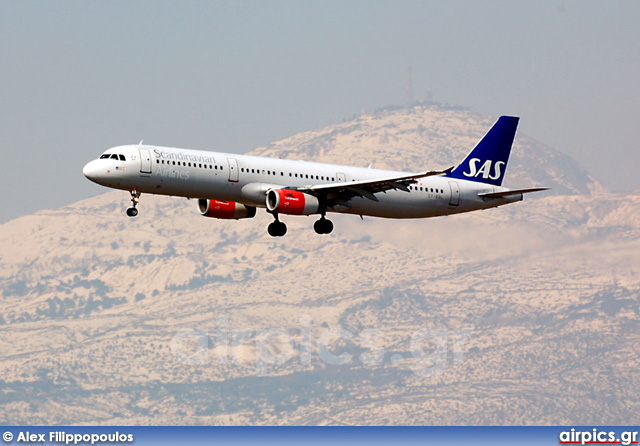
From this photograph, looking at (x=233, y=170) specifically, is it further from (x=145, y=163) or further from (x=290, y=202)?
(x=145, y=163)

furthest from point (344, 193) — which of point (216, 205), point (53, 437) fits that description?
point (53, 437)

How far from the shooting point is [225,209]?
86.8m

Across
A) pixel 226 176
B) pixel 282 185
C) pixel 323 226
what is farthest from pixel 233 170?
pixel 323 226

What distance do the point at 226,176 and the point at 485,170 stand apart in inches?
983

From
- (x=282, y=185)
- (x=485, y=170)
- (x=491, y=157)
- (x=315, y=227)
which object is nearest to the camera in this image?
(x=282, y=185)

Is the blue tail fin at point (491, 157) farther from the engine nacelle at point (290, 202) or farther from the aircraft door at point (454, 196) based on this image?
the engine nacelle at point (290, 202)

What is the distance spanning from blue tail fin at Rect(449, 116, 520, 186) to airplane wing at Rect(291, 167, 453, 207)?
10534 millimetres

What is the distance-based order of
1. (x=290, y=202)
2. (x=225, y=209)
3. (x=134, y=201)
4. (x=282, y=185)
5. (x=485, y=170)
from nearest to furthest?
1. (x=134, y=201)
2. (x=290, y=202)
3. (x=282, y=185)
4. (x=225, y=209)
5. (x=485, y=170)

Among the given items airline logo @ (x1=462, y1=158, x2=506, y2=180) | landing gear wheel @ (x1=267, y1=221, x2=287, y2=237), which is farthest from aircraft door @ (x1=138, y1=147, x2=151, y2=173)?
airline logo @ (x1=462, y1=158, x2=506, y2=180)

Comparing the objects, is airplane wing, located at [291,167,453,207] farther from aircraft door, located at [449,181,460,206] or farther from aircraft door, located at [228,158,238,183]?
aircraft door, located at [449,181,460,206]

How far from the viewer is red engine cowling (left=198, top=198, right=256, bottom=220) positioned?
86438 mm

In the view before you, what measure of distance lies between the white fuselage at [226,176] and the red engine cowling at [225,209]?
3611 millimetres

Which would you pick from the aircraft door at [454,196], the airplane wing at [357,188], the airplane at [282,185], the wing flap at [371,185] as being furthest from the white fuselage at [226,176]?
the aircraft door at [454,196]

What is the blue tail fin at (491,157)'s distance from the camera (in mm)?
95688
